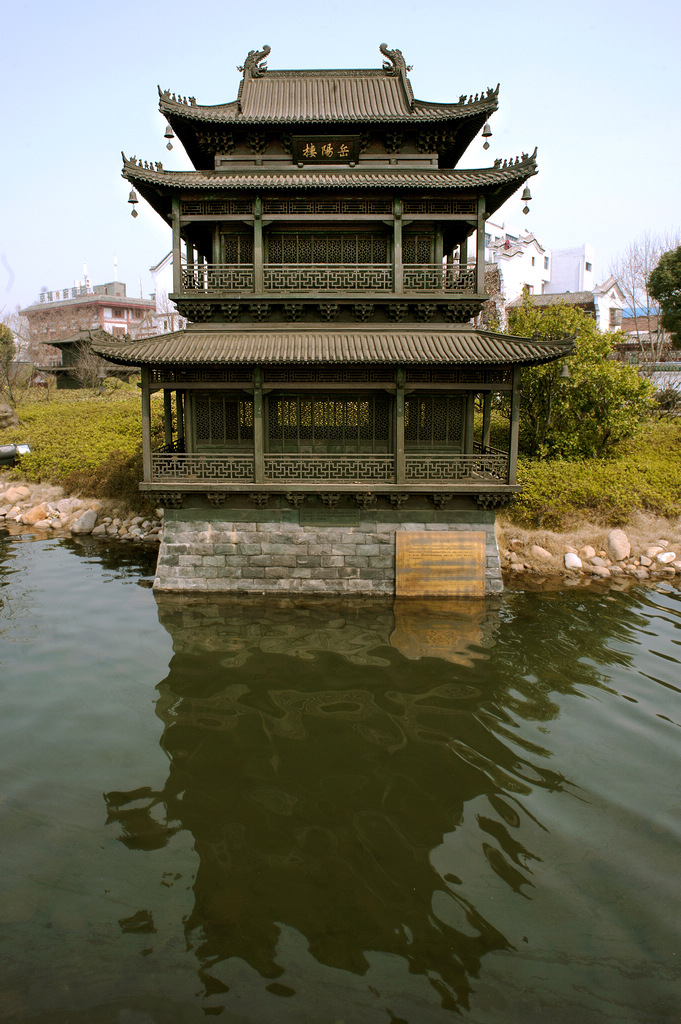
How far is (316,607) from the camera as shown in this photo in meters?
14.4

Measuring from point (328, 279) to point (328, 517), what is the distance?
610 centimetres

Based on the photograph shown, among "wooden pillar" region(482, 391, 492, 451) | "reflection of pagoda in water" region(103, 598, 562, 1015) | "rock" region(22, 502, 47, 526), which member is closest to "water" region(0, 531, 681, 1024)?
"reflection of pagoda in water" region(103, 598, 562, 1015)

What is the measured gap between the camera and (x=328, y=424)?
52.1 feet

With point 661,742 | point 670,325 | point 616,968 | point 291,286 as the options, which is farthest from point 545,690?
point 670,325

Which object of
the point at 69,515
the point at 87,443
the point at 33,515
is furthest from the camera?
the point at 87,443

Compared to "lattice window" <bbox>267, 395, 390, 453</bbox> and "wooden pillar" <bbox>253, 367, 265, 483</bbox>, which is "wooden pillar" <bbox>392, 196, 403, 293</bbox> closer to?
"lattice window" <bbox>267, 395, 390, 453</bbox>

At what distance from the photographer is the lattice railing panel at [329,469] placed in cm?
1484

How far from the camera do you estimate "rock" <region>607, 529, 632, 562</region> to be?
57.5ft

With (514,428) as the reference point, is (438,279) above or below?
above

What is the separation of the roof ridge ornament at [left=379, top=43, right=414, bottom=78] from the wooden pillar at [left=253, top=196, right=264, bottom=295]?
6403mm

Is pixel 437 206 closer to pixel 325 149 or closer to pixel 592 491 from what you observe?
pixel 325 149

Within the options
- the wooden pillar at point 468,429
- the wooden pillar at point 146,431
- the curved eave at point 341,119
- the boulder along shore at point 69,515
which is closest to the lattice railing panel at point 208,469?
the wooden pillar at point 146,431

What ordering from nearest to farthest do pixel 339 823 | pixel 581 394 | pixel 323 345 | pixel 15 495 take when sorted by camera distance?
1. pixel 339 823
2. pixel 323 345
3. pixel 581 394
4. pixel 15 495

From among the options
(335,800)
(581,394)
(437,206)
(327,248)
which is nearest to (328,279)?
(327,248)
